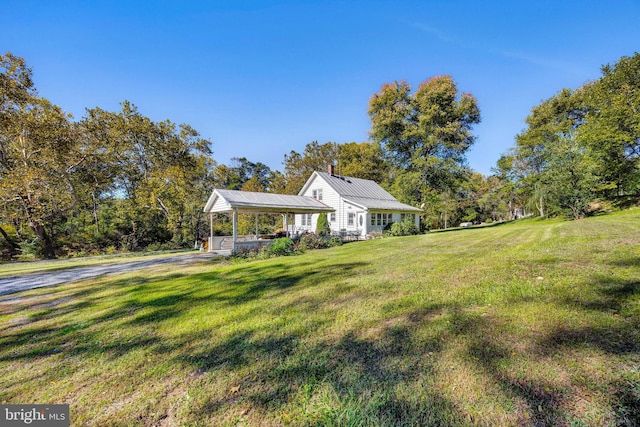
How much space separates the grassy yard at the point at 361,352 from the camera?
2.04 metres

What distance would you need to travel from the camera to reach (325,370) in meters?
2.62

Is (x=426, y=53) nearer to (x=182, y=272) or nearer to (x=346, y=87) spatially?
(x=346, y=87)

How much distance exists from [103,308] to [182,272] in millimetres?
3604

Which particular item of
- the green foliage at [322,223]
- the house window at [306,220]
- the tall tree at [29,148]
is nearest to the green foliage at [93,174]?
the tall tree at [29,148]

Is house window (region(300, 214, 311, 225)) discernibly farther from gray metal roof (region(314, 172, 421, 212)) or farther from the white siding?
gray metal roof (region(314, 172, 421, 212))

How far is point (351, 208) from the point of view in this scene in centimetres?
2227

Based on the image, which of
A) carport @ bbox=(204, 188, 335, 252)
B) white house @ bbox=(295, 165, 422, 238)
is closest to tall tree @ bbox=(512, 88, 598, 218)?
white house @ bbox=(295, 165, 422, 238)

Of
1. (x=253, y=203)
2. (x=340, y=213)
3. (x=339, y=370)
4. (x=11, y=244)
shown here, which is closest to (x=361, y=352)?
(x=339, y=370)

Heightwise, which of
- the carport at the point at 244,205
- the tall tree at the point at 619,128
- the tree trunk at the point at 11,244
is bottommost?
the tree trunk at the point at 11,244

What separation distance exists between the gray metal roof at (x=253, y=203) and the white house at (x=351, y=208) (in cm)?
369

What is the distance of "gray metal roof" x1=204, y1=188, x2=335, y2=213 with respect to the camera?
14.6 metres

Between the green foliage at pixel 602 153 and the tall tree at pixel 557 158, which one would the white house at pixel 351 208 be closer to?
the tall tree at pixel 557 158

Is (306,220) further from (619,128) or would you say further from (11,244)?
(619,128)

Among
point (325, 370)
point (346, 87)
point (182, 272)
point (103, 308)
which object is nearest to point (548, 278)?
point (325, 370)
